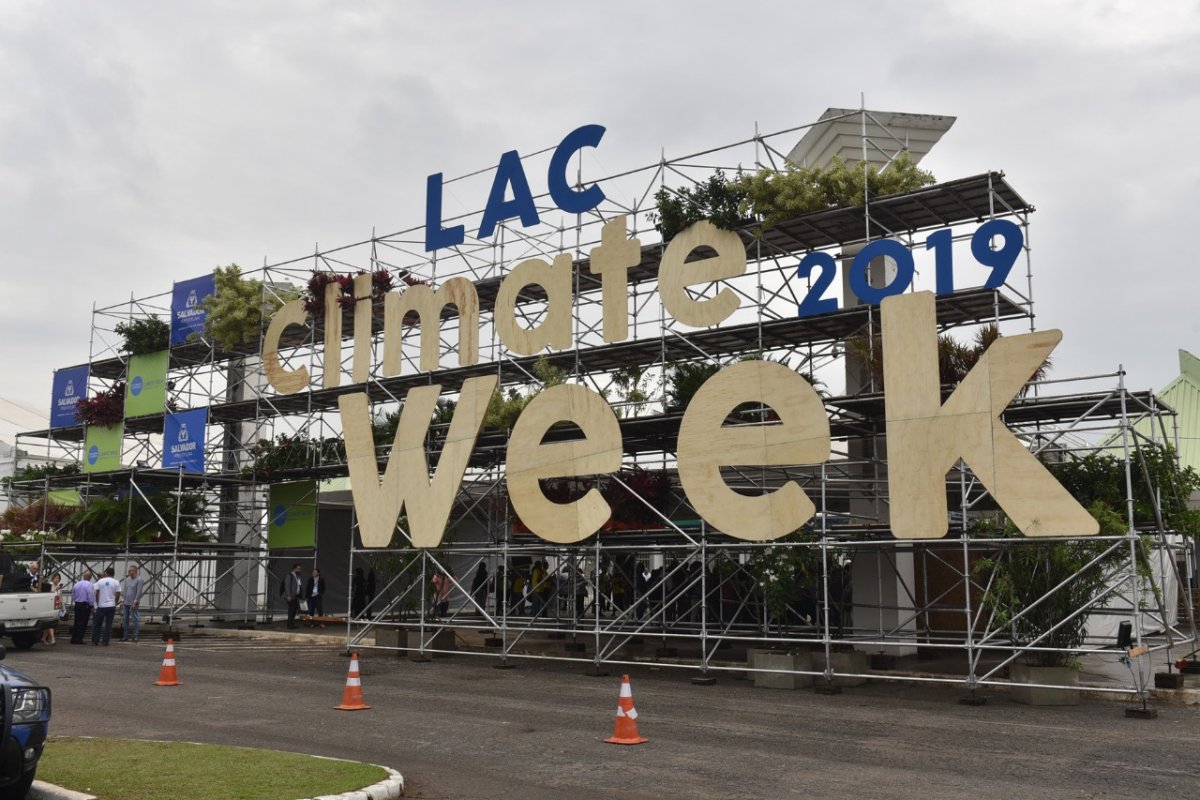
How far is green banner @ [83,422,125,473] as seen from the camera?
33.2m

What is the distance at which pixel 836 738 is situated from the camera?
11.7m

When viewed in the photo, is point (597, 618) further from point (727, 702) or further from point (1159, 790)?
point (1159, 790)

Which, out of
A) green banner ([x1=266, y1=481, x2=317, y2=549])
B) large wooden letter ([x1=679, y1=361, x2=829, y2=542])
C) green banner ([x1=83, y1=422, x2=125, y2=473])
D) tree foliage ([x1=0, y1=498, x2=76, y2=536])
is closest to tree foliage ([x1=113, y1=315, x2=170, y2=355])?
green banner ([x1=83, y1=422, x2=125, y2=473])

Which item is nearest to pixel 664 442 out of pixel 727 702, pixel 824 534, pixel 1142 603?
pixel 824 534

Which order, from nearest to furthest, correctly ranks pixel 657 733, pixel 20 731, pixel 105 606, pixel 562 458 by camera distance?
pixel 20 731, pixel 657 733, pixel 562 458, pixel 105 606

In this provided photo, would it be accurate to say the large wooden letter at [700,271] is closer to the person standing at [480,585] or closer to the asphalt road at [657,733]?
the asphalt road at [657,733]

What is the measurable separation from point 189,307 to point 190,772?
25312 mm

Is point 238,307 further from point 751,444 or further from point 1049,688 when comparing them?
point 1049,688

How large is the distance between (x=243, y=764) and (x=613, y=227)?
1401cm

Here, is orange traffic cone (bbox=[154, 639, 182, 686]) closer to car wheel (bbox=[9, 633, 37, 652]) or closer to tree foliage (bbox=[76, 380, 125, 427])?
car wheel (bbox=[9, 633, 37, 652])

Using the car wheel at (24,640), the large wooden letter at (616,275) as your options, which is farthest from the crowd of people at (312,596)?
the large wooden letter at (616,275)

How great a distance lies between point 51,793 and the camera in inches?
323

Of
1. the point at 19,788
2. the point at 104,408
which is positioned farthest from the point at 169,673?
the point at 104,408

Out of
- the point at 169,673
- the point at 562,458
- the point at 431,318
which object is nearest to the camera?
the point at 169,673
